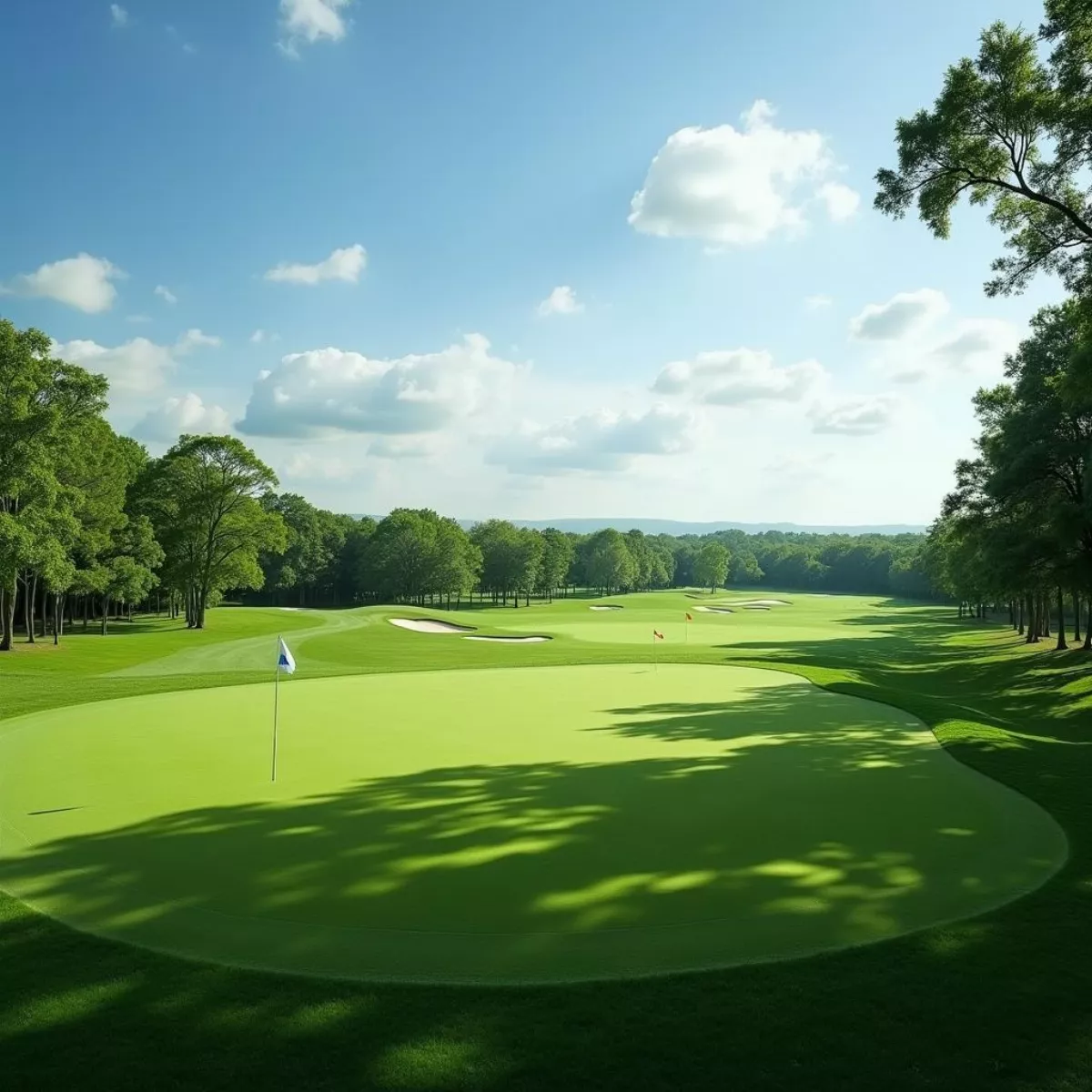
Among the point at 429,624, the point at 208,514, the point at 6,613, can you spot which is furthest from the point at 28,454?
the point at 429,624

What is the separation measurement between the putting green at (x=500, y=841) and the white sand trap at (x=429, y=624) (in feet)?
126

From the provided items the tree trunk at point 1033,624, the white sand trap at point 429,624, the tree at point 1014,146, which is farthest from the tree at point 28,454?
the tree trunk at point 1033,624

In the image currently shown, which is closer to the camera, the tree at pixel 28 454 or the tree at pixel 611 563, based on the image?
the tree at pixel 28 454

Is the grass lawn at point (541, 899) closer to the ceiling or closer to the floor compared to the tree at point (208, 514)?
closer to the floor

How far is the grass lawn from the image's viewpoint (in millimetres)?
4418

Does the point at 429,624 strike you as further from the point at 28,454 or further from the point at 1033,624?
the point at 1033,624

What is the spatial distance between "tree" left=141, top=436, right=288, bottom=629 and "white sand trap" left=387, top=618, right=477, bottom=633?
31.6 feet

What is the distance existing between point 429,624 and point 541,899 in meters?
50.3

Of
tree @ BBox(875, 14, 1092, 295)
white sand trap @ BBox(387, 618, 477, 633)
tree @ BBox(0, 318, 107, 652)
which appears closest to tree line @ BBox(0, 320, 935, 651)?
tree @ BBox(0, 318, 107, 652)

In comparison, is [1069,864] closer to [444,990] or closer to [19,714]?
[444,990]

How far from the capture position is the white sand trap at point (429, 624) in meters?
53.1

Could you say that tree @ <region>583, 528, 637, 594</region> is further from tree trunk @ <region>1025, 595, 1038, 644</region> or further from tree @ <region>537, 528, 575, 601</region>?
tree trunk @ <region>1025, 595, 1038, 644</region>

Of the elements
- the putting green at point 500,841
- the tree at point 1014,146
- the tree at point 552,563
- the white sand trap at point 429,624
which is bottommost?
the white sand trap at point 429,624

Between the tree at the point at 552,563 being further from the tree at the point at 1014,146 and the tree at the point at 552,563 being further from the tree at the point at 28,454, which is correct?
the tree at the point at 1014,146
